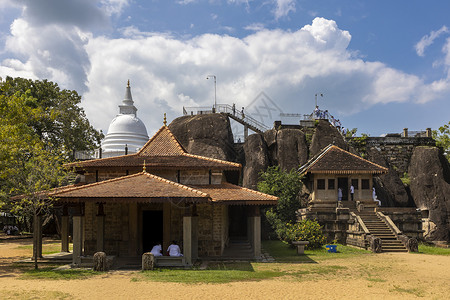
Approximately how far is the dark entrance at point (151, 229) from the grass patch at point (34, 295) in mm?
8905

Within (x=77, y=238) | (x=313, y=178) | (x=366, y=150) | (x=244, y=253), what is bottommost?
(x=244, y=253)

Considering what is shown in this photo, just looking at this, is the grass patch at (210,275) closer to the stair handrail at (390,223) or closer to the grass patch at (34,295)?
the grass patch at (34,295)

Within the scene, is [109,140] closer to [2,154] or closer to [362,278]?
[2,154]

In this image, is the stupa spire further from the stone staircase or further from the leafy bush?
the stone staircase

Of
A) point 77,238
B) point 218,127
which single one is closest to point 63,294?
point 77,238

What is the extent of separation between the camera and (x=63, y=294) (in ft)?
36.8

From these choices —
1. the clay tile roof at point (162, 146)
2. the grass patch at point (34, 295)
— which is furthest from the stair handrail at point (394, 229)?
the grass patch at point (34, 295)

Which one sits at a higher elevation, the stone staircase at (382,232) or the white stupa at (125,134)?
the white stupa at (125,134)

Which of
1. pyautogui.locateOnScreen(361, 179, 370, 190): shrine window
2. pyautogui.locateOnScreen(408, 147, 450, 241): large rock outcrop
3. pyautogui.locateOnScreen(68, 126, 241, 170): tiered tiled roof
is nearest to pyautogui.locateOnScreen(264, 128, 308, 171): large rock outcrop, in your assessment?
pyautogui.locateOnScreen(361, 179, 370, 190): shrine window

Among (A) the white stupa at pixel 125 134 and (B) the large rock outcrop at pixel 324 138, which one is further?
(A) the white stupa at pixel 125 134

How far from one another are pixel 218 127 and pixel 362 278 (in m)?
26.6

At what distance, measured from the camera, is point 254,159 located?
37.0 meters

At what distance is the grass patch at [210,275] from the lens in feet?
43.7

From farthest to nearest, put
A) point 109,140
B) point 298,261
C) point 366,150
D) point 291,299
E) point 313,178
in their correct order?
point 109,140, point 366,150, point 313,178, point 298,261, point 291,299
